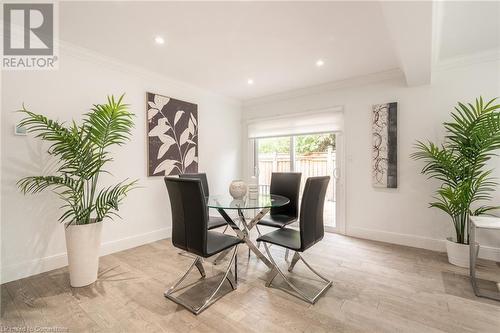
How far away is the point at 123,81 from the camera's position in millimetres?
3080

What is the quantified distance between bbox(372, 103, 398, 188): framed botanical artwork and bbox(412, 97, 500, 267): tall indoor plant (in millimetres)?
535

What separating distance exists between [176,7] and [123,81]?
1.57 metres

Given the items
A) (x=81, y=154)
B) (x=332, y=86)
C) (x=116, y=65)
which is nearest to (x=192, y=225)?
(x=81, y=154)

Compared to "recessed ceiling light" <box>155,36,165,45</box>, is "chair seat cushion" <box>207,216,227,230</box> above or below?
below

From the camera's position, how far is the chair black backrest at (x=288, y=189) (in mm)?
2967

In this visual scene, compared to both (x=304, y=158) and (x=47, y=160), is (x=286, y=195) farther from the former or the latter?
(x=47, y=160)

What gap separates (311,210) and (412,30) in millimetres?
1694

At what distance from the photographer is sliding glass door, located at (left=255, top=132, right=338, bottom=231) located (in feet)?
12.9

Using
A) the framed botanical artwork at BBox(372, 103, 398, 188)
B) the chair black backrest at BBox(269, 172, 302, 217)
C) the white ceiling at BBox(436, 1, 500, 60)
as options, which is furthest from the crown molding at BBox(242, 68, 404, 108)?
the chair black backrest at BBox(269, 172, 302, 217)

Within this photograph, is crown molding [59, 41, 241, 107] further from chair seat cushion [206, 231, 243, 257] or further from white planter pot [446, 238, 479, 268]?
white planter pot [446, 238, 479, 268]

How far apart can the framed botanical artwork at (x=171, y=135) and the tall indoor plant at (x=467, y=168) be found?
Answer: 11.0 ft

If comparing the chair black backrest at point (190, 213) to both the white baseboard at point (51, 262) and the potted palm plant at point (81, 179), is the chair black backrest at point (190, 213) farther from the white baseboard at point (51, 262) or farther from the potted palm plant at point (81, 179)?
the white baseboard at point (51, 262)

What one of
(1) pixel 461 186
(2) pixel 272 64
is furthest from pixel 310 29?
(1) pixel 461 186

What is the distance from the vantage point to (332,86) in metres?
3.78
